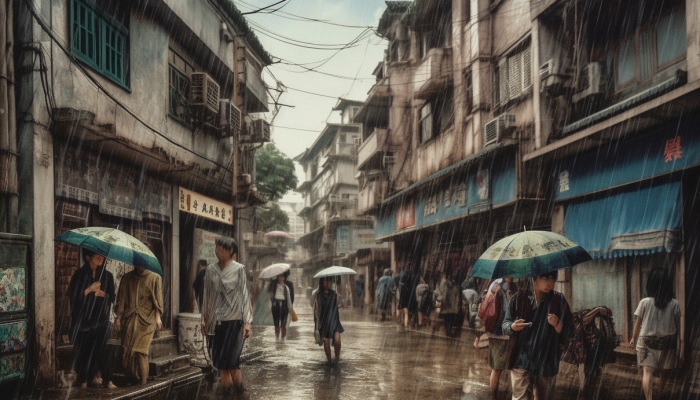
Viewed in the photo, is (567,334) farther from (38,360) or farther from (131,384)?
(38,360)

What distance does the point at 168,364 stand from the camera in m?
10.1

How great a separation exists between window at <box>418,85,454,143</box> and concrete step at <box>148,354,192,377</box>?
45.5ft

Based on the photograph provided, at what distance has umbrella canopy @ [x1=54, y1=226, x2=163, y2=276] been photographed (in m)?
7.71

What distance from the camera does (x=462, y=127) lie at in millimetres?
20734

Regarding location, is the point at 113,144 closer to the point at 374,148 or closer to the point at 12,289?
the point at 12,289

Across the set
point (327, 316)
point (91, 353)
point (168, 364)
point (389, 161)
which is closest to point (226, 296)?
point (91, 353)

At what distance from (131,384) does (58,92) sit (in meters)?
4.73

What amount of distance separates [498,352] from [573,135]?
6.03 metres

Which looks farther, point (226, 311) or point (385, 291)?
point (385, 291)

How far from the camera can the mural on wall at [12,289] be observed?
26.2 ft

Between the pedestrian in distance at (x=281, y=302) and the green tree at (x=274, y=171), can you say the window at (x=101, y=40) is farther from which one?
the green tree at (x=274, y=171)

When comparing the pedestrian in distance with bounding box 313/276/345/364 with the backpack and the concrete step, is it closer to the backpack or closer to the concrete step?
the concrete step

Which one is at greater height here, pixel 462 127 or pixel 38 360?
pixel 462 127

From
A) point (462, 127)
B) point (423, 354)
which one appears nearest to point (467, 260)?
point (462, 127)
